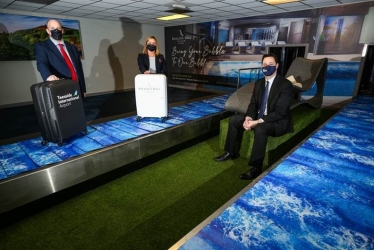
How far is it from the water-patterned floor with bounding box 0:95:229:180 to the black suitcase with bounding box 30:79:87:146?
0.49ft

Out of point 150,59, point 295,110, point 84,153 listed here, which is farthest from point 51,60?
point 295,110

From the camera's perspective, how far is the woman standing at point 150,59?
129 inches

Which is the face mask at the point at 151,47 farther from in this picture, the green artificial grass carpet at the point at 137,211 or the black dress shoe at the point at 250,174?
the black dress shoe at the point at 250,174

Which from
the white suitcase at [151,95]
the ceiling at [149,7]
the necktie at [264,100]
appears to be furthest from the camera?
the ceiling at [149,7]

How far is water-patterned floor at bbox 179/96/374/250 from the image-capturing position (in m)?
1.16

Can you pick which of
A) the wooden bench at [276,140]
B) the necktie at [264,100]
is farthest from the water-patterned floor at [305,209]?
the necktie at [264,100]

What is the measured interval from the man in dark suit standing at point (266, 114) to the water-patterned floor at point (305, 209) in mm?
359

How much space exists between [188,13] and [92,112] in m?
4.13

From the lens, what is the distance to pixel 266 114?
2.66m

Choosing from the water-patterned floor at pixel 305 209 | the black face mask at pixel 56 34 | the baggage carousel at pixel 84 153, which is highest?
the black face mask at pixel 56 34

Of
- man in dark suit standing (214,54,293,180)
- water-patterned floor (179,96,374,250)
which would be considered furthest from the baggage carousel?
water-patterned floor (179,96,374,250)

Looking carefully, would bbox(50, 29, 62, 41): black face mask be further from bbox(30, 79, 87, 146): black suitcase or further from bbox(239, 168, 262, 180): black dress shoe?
bbox(239, 168, 262, 180): black dress shoe

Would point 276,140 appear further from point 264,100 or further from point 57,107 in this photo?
point 57,107

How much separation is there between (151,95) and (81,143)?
1137 millimetres
